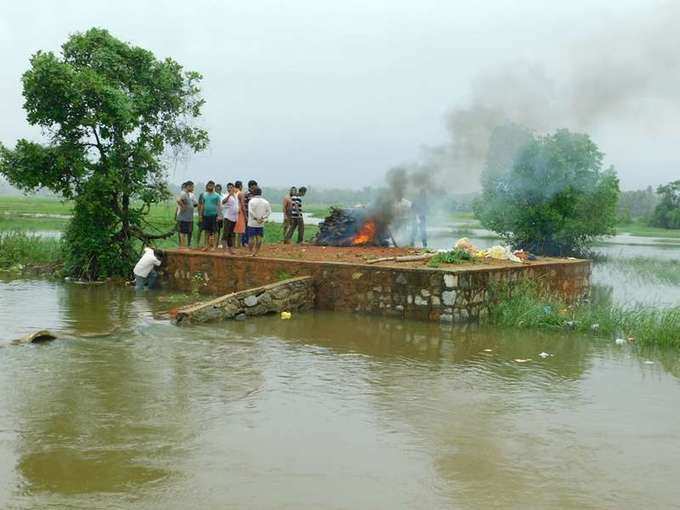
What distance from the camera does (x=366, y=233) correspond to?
19.4 m

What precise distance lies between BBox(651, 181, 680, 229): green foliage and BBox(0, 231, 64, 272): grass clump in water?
163 ft

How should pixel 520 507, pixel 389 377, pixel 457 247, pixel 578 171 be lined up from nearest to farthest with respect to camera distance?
pixel 520 507
pixel 389 377
pixel 457 247
pixel 578 171

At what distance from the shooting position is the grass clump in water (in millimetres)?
19781

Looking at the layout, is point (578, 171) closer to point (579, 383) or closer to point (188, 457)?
point (579, 383)

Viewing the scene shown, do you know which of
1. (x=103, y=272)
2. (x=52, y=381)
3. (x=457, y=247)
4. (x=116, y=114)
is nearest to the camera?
(x=52, y=381)

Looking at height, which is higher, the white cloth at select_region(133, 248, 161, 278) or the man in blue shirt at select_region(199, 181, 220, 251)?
the man in blue shirt at select_region(199, 181, 220, 251)

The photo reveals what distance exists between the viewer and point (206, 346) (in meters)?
9.77

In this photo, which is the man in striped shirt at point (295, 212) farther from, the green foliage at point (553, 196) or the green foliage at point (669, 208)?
the green foliage at point (669, 208)

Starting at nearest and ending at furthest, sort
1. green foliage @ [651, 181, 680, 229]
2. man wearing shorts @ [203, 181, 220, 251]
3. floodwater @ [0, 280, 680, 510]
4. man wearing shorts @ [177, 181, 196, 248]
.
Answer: floodwater @ [0, 280, 680, 510], man wearing shorts @ [203, 181, 220, 251], man wearing shorts @ [177, 181, 196, 248], green foliage @ [651, 181, 680, 229]

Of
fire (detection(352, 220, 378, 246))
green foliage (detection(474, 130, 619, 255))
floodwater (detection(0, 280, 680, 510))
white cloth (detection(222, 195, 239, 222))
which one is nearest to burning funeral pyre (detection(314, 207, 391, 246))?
fire (detection(352, 220, 378, 246))

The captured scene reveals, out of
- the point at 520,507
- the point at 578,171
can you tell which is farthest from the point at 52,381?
the point at 578,171

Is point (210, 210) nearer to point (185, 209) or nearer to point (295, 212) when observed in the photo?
point (185, 209)

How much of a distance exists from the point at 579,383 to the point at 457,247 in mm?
6868

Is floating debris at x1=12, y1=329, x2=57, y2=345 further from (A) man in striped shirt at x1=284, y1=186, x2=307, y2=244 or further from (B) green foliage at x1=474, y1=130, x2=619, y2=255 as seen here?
(B) green foliage at x1=474, y1=130, x2=619, y2=255
